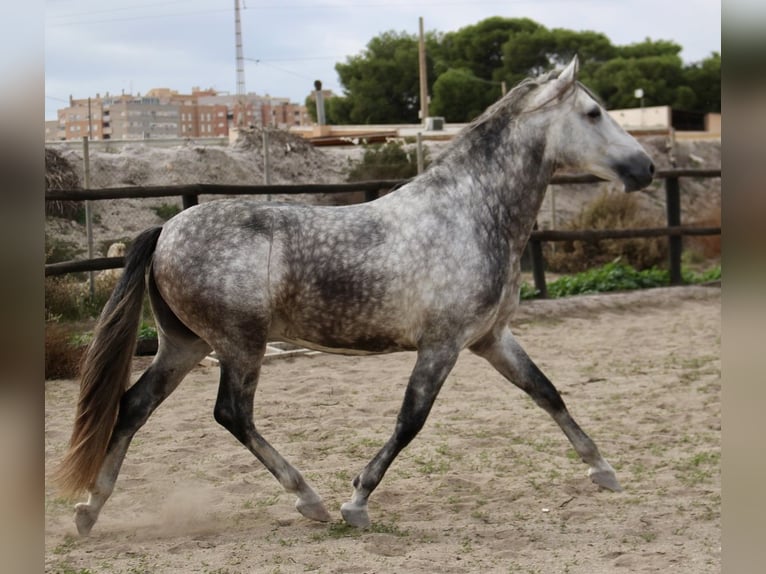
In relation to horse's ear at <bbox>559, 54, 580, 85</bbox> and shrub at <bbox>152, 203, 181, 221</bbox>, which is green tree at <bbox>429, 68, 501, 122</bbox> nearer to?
shrub at <bbox>152, 203, 181, 221</bbox>

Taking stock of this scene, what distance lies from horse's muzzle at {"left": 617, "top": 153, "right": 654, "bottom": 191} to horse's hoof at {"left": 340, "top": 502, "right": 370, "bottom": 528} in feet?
5.81

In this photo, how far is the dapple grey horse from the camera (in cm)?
348

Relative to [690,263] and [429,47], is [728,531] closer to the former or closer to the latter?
[690,263]

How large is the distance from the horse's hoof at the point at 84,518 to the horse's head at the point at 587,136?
97.8 inches

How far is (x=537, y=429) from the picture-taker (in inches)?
203

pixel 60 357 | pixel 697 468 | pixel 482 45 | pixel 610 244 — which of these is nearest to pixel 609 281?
pixel 610 244

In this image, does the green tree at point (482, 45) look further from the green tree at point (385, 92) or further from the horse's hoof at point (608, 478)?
the horse's hoof at point (608, 478)

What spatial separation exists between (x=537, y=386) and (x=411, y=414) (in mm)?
725

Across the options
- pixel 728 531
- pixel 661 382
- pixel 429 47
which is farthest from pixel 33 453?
pixel 429 47

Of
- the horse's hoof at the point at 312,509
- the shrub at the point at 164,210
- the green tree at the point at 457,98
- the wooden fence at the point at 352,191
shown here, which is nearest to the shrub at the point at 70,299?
the wooden fence at the point at 352,191

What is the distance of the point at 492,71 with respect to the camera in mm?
54906

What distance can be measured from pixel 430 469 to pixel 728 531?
372 cm

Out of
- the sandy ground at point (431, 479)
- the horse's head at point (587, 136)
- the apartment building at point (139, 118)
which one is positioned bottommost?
the sandy ground at point (431, 479)

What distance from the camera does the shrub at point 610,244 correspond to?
12156mm
